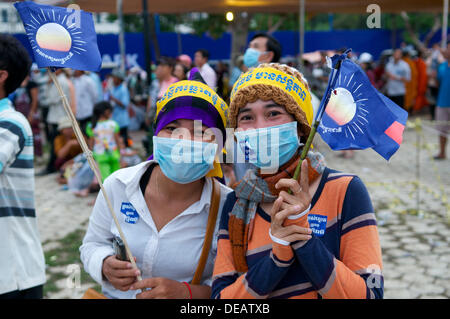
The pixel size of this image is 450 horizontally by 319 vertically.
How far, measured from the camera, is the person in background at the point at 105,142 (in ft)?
25.5

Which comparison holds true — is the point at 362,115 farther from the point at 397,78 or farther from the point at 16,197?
the point at 397,78

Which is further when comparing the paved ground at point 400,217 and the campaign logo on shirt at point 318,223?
the paved ground at point 400,217

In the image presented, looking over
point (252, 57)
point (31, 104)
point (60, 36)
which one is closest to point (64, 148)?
point (31, 104)

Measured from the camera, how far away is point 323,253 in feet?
5.05

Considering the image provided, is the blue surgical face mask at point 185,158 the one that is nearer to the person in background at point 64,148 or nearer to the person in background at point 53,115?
the person in background at point 64,148

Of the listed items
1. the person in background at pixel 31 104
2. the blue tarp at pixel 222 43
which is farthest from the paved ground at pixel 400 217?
the blue tarp at pixel 222 43

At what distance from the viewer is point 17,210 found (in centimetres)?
262

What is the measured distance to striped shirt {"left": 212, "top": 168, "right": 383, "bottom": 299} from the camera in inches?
60.9

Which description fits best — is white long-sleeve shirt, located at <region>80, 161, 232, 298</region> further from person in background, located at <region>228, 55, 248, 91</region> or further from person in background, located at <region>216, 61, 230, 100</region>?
person in background, located at <region>228, 55, 248, 91</region>

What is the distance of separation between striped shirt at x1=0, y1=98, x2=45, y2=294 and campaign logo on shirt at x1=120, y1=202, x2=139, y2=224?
31.8 inches

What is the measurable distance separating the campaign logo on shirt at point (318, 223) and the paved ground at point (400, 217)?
5.74 ft

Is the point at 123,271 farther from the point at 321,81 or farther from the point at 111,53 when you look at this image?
the point at 111,53
